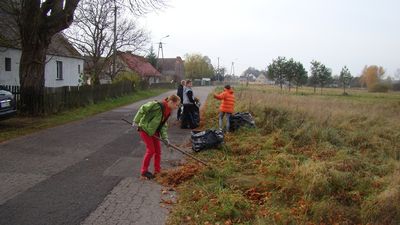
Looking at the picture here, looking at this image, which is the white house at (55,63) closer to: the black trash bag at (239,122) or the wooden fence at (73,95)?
the wooden fence at (73,95)

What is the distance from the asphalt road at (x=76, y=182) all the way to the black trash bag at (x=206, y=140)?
0.48m

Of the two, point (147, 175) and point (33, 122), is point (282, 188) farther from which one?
point (33, 122)

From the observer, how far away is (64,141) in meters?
11.4

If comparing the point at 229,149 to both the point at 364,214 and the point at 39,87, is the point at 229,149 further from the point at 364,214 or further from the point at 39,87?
the point at 39,87

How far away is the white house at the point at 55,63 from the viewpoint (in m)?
25.7

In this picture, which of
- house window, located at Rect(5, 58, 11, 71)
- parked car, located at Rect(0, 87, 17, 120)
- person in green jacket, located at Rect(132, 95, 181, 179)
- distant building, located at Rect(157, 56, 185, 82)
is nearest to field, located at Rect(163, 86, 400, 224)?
person in green jacket, located at Rect(132, 95, 181, 179)

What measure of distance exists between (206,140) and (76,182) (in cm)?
369

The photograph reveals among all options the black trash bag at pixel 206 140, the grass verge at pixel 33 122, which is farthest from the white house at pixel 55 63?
the black trash bag at pixel 206 140

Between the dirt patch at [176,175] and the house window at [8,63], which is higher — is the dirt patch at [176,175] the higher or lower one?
the lower one

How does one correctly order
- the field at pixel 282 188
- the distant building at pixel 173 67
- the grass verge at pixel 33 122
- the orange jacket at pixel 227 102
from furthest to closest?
the distant building at pixel 173 67 → the orange jacket at pixel 227 102 → the grass verge at pixel 33 122 → the field at pixel 282 188

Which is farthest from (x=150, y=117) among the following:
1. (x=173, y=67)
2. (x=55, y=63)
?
(x=173, y=67)

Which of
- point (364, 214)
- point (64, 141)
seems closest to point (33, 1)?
point (64, 141)

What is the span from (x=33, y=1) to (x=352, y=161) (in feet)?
44.8

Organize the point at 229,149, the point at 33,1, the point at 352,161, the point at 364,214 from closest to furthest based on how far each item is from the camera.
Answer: the point at 364,214 < the point at 352,161 < the point at 229,149 < the point at 33,1
